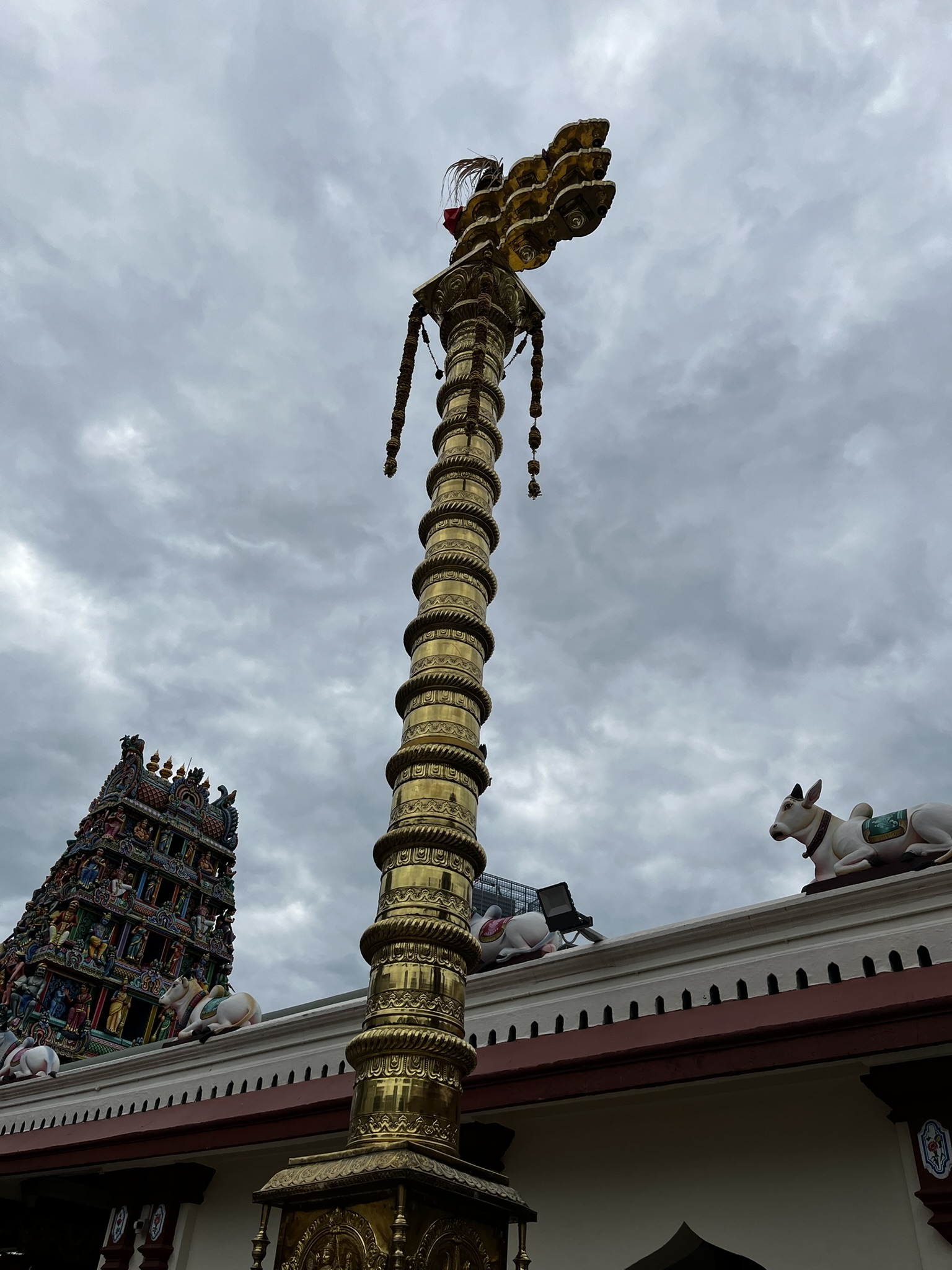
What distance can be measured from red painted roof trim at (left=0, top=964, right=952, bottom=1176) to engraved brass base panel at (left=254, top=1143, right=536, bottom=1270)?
2.01m

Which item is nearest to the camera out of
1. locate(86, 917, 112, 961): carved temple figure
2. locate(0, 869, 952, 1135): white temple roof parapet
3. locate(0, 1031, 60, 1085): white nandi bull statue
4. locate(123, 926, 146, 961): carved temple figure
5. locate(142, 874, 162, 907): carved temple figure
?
locate(0, 869, 952, 1135): white temple roof parapet

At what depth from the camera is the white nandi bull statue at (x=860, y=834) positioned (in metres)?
6.91

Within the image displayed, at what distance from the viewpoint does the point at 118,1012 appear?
27156 millimetres

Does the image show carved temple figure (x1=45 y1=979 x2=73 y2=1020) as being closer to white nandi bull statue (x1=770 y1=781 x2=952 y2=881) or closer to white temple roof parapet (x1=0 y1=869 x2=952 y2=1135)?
white temple roof parapet (x1=0 y1=869 x2=952 y2=1135)

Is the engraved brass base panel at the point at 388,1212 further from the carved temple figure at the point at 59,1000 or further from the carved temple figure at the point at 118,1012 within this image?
the carved temple figure at the point at 118,1012

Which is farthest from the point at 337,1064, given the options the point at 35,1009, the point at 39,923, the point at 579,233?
the point at 39,923

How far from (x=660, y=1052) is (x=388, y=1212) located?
267cm

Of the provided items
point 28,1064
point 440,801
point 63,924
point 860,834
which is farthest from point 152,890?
point 440,801

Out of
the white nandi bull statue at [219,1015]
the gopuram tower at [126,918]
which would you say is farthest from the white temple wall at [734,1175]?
the gopuram tower at [126,918]

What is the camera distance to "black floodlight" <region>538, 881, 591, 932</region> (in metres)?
8.59

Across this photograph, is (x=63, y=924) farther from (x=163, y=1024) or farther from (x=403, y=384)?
(x=403, y=384)

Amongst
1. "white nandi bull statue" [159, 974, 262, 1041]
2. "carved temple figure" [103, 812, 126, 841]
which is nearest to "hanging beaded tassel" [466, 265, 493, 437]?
"white nandi bull statue" [159, 974, 262, 1041]

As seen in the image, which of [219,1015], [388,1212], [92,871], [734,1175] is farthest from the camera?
[92,871]

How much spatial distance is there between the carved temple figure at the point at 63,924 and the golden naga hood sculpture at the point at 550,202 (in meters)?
24.4
